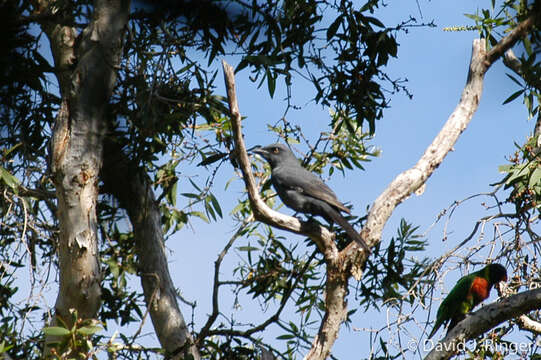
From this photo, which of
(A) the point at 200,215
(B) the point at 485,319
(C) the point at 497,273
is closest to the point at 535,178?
(B) the point at 485,319

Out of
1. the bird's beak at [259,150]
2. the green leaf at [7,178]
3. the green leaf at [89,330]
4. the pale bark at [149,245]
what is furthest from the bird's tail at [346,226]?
the green leaf at [7,178]

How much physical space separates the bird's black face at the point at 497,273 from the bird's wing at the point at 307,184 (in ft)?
4.76

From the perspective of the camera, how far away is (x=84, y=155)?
446cm

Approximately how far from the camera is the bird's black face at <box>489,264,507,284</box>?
5388mm

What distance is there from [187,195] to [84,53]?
1.70 m

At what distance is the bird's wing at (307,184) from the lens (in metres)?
5.18

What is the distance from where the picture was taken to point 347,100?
5.19 meters

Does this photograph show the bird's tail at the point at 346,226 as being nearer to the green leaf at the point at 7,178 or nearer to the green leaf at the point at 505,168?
the green leaf at the point at 505,168

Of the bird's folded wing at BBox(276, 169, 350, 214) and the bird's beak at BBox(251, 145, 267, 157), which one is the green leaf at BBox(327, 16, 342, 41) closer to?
the bird's folded wing at BBox(276, 169, 350, 214)

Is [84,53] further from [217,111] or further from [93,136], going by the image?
[217,111]

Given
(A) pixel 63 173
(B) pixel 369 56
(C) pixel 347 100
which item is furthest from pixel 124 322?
(B) pixel 369 56

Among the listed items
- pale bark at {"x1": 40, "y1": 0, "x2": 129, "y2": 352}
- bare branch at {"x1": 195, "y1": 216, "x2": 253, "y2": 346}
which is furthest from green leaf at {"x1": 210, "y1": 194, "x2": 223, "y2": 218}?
pale bark at {"x1": 40, "y1": 0, "x2": 129, "y2": 352}

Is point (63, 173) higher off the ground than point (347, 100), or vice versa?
point (347, 100)

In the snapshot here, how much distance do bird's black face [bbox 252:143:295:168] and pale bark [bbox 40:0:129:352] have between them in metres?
1.71
